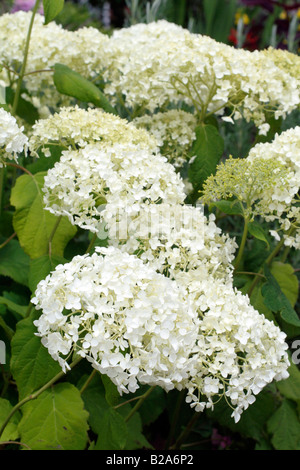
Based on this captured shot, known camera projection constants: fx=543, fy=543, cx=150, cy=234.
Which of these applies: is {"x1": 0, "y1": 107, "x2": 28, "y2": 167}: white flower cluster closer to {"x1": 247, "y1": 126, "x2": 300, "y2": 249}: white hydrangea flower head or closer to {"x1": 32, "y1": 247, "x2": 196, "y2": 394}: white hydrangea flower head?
{"x1": 32, "y1": 247, "x2": 196, "y2": 394}: white hydrangea flower head

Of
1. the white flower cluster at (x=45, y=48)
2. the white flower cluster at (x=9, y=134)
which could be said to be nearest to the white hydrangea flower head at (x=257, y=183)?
the white flower cluster at (x=9, y=134)

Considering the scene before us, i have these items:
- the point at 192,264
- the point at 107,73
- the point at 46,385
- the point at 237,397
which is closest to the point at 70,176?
the point at 192,264

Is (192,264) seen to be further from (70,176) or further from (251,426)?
(251,426)

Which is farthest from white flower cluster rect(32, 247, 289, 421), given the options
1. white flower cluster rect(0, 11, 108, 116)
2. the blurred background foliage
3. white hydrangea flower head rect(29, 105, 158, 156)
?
the blurred background foliage

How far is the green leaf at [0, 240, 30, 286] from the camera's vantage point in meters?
1.70

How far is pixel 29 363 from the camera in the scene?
1296 mm

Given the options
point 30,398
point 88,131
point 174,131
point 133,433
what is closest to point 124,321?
point 30,398

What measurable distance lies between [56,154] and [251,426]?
1.02 m

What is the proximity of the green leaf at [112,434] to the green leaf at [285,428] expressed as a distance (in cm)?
72

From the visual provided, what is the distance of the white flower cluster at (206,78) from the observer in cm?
163

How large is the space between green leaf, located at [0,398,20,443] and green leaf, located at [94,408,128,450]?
0.21m

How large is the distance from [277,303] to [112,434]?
0.53 m

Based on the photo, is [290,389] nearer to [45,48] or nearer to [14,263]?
[14,263]

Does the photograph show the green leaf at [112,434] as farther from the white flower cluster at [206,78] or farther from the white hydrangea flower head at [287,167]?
the white flower cluster at [206,78]
